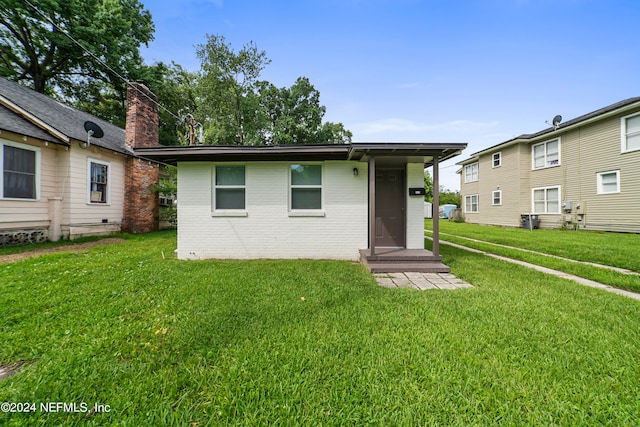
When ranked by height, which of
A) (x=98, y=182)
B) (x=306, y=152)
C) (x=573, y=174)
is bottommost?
(x=98, y=182)

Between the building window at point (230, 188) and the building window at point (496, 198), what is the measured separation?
16687 millimetres

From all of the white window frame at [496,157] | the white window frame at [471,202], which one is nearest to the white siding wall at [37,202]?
the white window frame at [496,157]

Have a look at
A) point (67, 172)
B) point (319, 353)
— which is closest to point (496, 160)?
point (319, 353)

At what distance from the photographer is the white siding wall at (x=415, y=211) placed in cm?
608

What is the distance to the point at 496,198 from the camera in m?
16.0

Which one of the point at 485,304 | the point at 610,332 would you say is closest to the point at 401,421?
the point at 485,304

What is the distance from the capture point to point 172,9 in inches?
363

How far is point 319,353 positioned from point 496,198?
1837 cm

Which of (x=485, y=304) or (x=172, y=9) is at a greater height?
(x=172, y=9)

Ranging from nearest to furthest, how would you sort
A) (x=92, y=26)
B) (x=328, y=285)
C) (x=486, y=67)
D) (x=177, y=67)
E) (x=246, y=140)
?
(x=328, y=285) → (x=486, y=67) → (x=92, y=26) → (x=246, y=140) → (x=177, y=67)

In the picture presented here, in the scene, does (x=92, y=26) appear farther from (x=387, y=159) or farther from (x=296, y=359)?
(x=296, y=359)

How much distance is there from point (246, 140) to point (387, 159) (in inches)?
641

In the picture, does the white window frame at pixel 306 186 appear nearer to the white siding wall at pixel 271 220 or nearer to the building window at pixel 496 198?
the white siding wall at pixel 271 220

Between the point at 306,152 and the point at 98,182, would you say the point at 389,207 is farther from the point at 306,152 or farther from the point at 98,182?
the point at 98,182
